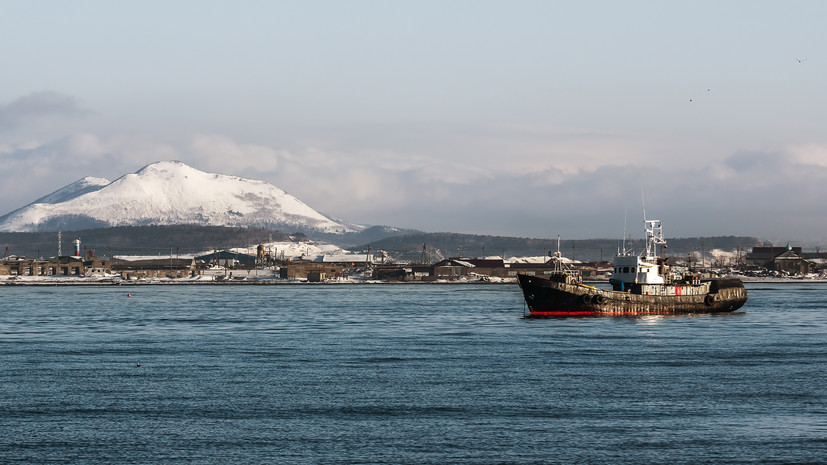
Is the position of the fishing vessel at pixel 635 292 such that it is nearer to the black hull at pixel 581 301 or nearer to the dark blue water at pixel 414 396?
the black hull at pixel 581 301

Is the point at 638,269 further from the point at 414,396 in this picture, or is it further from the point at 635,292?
the point at 414,396

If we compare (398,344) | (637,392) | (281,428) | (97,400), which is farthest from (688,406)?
(398,344)

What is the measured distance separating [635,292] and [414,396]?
214 feet

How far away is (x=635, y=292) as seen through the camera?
4055 inches

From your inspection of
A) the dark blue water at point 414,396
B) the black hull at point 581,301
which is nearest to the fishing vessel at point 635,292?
the black hull at point 581,301

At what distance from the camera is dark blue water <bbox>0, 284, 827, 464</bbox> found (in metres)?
31.4

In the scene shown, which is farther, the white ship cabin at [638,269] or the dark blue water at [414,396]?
the white ship cabin at [638,269]

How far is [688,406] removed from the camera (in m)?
39.5

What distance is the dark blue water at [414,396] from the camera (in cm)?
3138

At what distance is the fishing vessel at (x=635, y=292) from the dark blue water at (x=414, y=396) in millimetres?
18963

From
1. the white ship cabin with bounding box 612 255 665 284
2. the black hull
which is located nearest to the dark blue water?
the black hull

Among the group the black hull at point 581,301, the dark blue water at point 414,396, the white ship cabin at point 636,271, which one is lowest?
the dark blue water at point 414,396

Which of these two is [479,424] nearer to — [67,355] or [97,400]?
[97,400]

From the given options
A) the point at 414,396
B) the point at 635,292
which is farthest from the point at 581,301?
the point at 414,396
